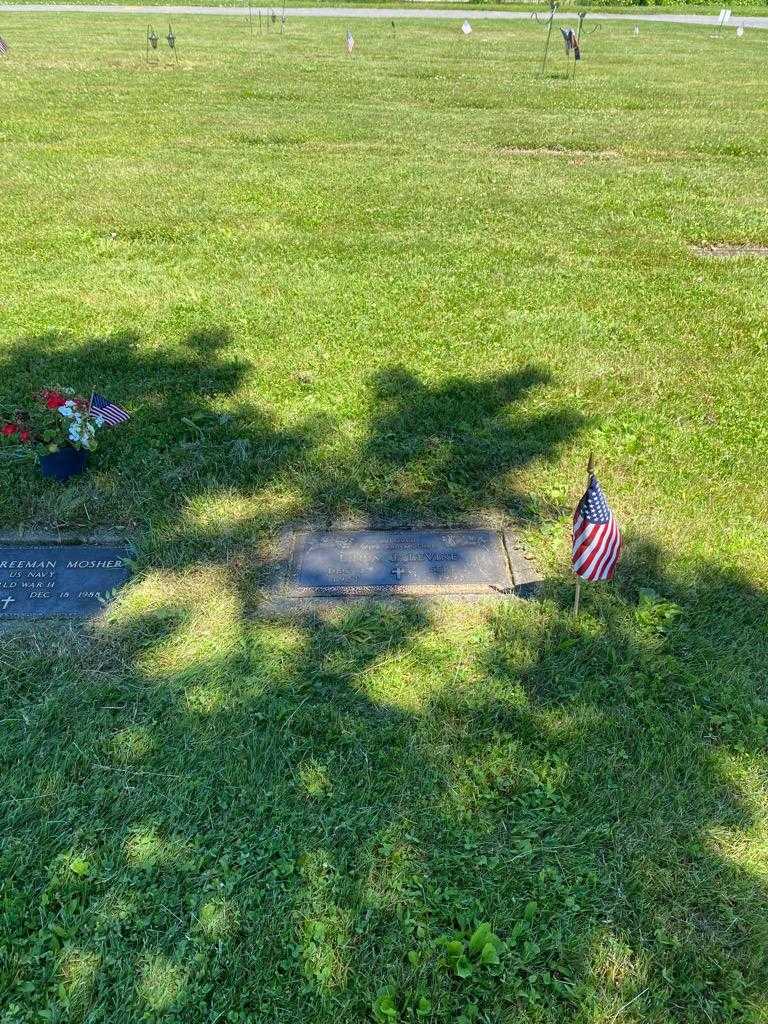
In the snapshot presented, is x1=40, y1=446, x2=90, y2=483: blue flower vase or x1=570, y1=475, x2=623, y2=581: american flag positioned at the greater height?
x1=570, y1=475, x2=623, y2=581: american flag

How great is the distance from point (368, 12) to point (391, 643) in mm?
35471

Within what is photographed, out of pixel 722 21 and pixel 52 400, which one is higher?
pixel 722 21

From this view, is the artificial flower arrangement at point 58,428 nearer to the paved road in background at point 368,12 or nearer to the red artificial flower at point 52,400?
the red artificial flower at point 52,400

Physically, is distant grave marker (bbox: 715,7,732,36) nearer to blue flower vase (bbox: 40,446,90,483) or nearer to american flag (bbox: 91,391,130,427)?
american flag (bbox: 91,391,130,427)

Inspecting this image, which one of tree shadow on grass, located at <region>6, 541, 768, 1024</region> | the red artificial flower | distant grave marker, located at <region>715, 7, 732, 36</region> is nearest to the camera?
tree shadow on grass, located at <region>6, 541, 768, 1024</region>

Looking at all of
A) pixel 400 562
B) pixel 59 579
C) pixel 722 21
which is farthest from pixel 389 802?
pixel 722 21

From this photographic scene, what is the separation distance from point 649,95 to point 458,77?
453cm

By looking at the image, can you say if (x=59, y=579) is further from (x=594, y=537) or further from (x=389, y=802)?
(x=594, y=537)

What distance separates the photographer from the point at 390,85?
51.8 feet

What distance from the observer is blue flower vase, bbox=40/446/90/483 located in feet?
13.8

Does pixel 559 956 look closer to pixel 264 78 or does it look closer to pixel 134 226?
pixel 134 226

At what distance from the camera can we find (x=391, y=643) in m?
3.29

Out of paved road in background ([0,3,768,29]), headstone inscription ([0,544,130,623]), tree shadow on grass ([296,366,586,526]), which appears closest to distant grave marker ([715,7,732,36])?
paved road in background ([0,3,768,29])

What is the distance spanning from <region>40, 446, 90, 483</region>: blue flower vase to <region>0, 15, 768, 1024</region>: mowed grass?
10 centimetres
